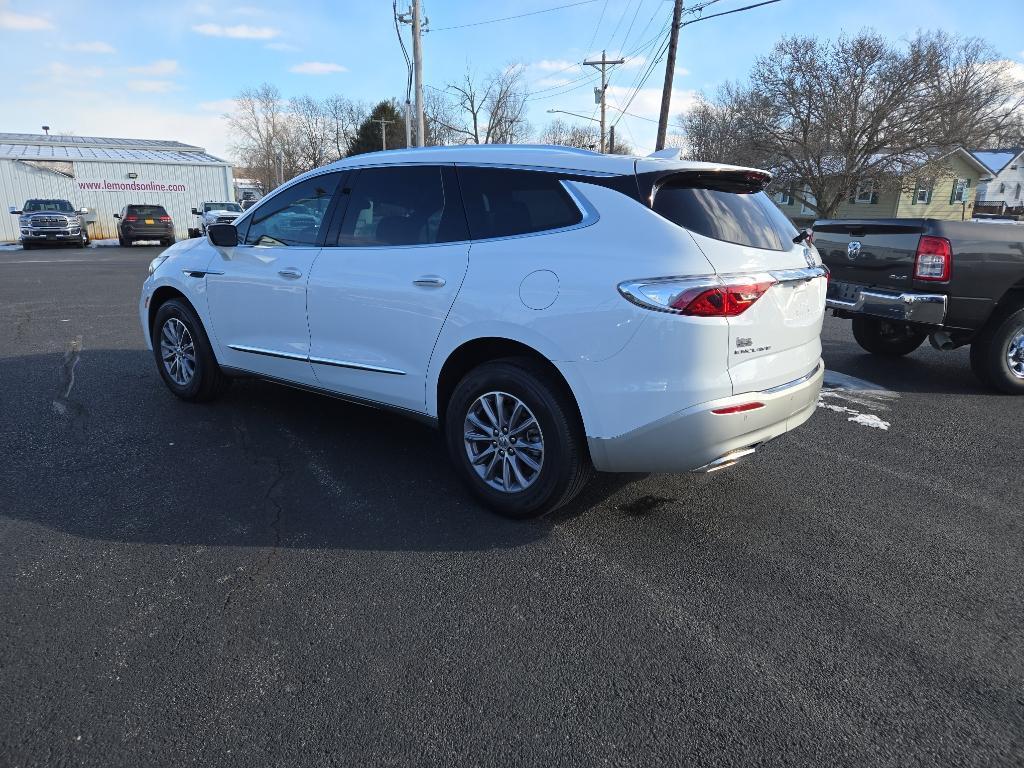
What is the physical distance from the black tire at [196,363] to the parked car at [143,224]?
24.6 metres

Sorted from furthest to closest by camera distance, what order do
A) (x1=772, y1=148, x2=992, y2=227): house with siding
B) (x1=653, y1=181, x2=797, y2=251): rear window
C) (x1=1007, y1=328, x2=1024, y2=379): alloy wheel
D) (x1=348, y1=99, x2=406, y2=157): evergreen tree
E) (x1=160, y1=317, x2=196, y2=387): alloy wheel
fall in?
1. (x1=348, y1=99, x2=406, y2=157): evergreen tree
2. (x1=772, y1=148, x2=992, y2=227): house with siding
3. (x1=1007, y1=328, x2=1024, y2=379): alloy wheel
4. (x1=160, y1=317, x2=196, y2=387): alloy wheel
5. (x1=653, y1=181, x2=797, y2=251): rear window

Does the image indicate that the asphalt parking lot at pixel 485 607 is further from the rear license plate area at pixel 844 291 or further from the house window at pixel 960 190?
the house window at pixel 960 190

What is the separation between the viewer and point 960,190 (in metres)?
49.1

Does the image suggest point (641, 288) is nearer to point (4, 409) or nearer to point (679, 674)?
point (679, 674)

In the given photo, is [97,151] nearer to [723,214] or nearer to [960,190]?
[723,214]

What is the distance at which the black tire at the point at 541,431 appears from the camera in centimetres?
317

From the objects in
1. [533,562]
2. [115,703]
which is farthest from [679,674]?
[115,703]

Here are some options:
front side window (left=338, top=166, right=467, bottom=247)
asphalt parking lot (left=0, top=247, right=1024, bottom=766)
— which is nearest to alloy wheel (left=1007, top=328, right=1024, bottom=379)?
asphalt parking lot (left=0, top=247, right=1024, bottom=766)

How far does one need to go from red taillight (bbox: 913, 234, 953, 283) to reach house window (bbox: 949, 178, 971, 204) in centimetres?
5299

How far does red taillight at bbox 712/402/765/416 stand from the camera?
9.62ft

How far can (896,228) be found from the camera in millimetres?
5867

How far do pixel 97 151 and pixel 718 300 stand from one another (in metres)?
41.8

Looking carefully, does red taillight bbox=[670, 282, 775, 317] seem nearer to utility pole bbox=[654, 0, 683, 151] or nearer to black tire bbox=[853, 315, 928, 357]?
black tire bbox=[853, 315, 928, 357]

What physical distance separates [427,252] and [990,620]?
301cm
